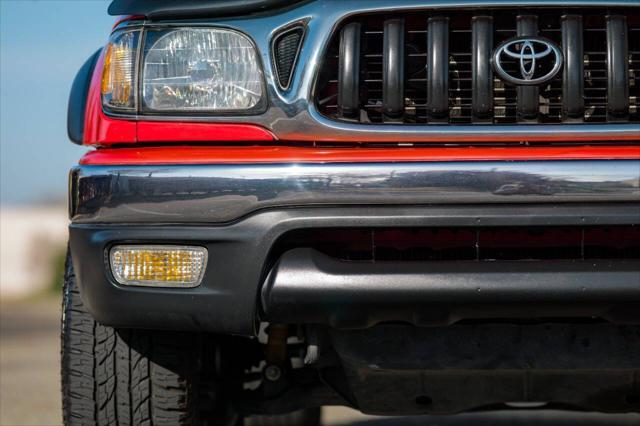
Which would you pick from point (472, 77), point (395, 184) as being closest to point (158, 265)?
point (395, 184)

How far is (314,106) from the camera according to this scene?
8.86ft

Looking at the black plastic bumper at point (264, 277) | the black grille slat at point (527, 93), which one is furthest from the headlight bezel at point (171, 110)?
the black grille slat at point (527, 93)

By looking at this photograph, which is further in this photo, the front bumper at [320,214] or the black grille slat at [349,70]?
the black grille slat at [349,70]

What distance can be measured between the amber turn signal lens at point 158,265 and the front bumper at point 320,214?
0.02 m

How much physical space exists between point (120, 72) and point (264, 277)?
0.62 metres

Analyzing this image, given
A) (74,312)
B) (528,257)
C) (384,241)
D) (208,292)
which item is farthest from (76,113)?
(528,257)

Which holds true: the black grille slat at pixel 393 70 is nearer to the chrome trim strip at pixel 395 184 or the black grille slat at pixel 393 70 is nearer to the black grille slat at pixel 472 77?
the black grille slat at pixel 472 77

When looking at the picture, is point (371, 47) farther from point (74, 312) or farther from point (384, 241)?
point (74, 312)

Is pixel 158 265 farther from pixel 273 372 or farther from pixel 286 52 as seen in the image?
pixel 273 372

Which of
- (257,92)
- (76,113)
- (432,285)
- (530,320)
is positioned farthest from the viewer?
(76,113)

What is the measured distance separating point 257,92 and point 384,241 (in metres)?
0.46

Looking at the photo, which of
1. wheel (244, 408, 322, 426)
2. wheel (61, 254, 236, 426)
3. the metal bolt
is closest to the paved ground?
wheel (244, 408, 322, 426)

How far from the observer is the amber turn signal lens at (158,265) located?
8.77 ft

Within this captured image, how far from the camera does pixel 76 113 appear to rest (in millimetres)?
3121
